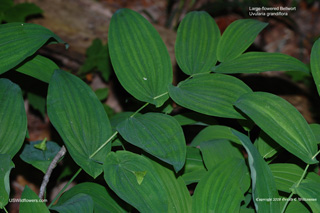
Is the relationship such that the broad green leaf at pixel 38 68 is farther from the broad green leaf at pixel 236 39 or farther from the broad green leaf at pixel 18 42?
the broad green leaf at pixel 236 39

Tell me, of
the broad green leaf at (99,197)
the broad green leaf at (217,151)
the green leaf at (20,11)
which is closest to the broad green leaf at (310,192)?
the broad green leaf at (217,151)

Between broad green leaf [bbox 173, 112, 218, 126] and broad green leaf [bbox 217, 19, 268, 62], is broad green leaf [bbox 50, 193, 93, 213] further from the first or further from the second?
broad green leaf [bbox 217, 19, 268, 62]

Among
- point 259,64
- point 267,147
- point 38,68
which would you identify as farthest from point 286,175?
point 38,68

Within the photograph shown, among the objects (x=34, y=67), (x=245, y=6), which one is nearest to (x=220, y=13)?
(x=245, y=6)

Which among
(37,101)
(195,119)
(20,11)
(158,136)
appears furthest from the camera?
(20,11)

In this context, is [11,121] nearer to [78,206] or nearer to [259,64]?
A: [78,206]

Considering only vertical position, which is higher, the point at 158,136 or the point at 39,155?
the point at 158,136
